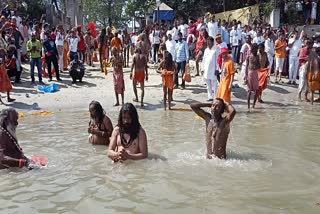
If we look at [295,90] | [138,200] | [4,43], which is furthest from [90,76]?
[138,200]

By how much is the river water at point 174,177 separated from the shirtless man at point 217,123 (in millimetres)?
208

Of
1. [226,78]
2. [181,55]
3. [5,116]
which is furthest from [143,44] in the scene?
[5,116]

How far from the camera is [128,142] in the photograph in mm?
7574

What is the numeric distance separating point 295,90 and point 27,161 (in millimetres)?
11379

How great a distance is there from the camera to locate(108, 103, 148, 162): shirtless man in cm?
747

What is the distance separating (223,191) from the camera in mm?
6477

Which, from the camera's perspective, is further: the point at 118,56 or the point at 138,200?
the point at 118,56

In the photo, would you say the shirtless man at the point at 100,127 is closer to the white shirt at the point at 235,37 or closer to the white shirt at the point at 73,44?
the white shirt at the point at 73,44

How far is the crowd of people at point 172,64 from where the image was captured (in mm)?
7562

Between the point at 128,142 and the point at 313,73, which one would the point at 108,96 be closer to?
the point at 313,73

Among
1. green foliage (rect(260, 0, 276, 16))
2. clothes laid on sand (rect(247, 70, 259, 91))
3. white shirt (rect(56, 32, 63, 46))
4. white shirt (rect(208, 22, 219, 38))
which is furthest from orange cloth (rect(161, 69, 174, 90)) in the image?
green foliage (rect(260, 0, 276, 16))

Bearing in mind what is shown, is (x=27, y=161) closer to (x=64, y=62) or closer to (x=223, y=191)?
(x=223, y=191)

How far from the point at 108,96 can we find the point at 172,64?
295cm

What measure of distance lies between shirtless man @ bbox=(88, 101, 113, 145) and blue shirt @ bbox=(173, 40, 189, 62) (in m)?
7.58
